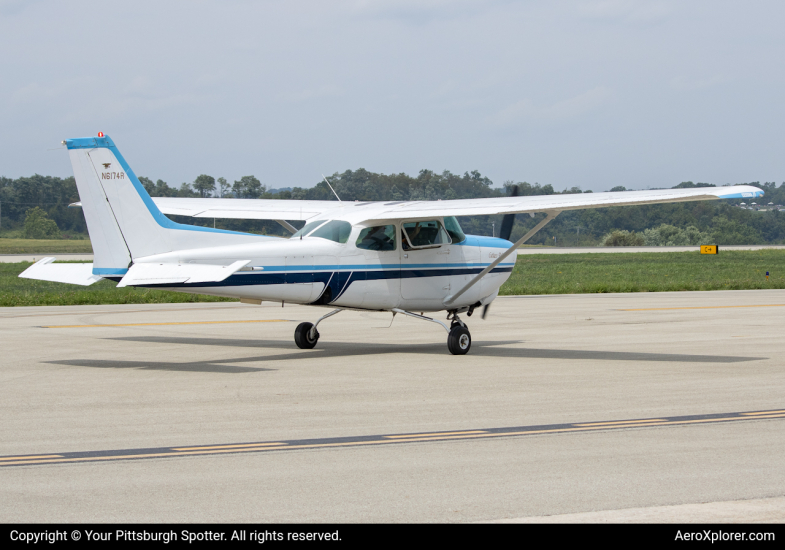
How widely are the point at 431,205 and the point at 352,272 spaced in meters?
1.90

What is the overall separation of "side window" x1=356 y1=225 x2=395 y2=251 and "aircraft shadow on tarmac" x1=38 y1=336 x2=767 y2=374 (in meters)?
1.75

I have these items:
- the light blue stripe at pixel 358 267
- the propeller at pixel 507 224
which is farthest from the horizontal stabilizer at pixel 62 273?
the propeller at pixel 507 224

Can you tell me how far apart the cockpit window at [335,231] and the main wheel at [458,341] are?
2.30 metres

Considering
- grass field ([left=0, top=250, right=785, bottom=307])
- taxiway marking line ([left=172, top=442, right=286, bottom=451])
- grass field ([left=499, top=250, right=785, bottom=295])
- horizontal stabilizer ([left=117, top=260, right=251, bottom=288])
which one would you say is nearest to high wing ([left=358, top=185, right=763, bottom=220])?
horizontal stabilizer ([left=117, top=260, right=251, bottom=288])

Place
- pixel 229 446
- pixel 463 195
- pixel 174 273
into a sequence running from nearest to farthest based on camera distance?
pixel 229 446 → pixel 174 273 → pixel 463 195

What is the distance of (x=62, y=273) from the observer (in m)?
13.4

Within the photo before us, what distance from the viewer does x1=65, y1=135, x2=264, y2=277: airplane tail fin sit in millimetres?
12500

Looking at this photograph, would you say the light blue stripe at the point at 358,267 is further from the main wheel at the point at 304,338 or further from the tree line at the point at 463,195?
the tree line at the point at 463,195

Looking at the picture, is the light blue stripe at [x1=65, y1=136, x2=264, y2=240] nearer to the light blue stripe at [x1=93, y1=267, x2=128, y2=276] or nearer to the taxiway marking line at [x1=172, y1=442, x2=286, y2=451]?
the light blue stripe at [x1=93, y1=267, x2=128, y2=276]

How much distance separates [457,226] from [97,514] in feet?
34.8

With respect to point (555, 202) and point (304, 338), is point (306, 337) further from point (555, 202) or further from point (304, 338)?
point (555, 202)

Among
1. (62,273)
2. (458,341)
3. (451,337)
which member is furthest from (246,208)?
(458,341)

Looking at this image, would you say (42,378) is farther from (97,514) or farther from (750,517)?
(750,517)

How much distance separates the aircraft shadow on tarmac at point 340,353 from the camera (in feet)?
42.4
